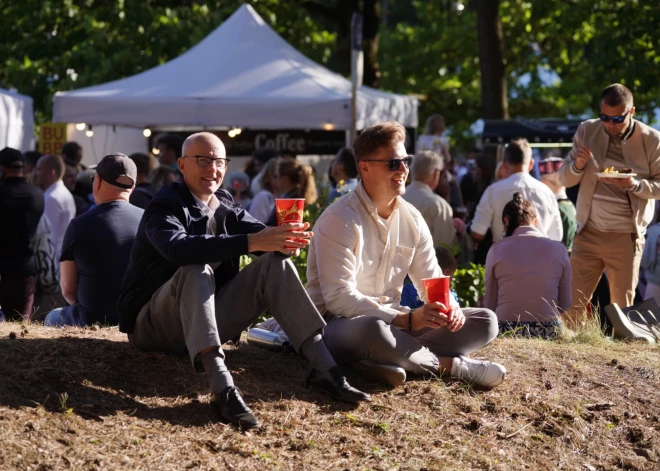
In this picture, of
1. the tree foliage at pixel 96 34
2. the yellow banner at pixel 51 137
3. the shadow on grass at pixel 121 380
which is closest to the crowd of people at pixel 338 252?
the shadow on grass at pixel 121 380

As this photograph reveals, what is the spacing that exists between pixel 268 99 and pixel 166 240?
9.04 metres

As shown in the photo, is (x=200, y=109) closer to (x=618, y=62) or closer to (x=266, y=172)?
(x=266, y=172)

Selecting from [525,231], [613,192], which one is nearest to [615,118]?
[613,192]

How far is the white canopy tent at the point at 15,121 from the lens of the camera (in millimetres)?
15438

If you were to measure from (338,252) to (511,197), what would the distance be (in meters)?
4.17

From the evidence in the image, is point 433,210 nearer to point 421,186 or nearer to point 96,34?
point 421,186

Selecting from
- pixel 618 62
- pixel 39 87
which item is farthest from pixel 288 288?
pixel 39 87

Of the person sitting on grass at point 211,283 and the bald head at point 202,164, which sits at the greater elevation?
the bald head at point 202,164

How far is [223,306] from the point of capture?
5750 millimetres

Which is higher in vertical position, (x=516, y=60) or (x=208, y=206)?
(x=516, y=60)

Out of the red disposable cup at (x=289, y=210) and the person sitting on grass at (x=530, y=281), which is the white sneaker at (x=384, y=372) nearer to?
the red disposable cup at (x=289, y=210)

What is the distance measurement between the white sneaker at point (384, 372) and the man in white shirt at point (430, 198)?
4197 mm

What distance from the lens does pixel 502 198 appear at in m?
9.90

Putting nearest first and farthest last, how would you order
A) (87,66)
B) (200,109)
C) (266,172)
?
(266,172) < (200,109) < (87,66)
